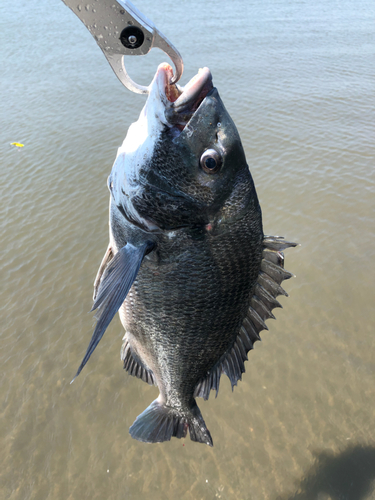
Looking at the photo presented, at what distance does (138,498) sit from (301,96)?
10602mm

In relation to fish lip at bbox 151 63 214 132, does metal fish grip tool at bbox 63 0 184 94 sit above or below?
above

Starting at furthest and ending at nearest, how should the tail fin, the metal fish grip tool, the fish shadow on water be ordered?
the fish shadow on water → the tail fin → the metal fish grip tool

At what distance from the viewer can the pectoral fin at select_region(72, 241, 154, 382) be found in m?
1.43

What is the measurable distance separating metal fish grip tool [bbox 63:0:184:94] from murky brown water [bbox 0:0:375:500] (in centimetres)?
388

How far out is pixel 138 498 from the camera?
3.53m

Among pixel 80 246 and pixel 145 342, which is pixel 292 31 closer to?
pixel 80 246

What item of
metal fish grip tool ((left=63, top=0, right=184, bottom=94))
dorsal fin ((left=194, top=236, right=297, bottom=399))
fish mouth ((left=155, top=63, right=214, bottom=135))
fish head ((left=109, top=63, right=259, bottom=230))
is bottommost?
dorsal fin ((left=194, top=236, right=297, bottom=399))

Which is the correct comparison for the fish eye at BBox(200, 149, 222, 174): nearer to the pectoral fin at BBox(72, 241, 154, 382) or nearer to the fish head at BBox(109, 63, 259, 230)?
the fish head at BBox(109, 63, 259, 230)

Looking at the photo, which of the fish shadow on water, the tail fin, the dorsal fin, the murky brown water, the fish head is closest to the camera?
the fish head

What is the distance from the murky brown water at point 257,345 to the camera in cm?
369

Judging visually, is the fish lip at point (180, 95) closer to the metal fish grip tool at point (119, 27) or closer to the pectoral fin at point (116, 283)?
the metal fish grip tool at point (119, 27)

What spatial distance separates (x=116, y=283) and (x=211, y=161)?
2.39 feet

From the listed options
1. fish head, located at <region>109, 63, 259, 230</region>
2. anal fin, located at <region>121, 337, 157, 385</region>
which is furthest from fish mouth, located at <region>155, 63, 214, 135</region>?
anal fin, located at <region>121, 337, 157, 385</region>

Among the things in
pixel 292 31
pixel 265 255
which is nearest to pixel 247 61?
pixel 292 31
